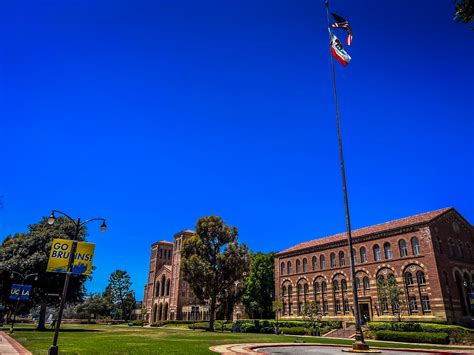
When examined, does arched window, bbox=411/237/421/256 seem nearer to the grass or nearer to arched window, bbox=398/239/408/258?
arched window, bbox=398/239/408/258

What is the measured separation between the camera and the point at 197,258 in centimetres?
4697

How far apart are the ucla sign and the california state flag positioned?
1957 centimetres

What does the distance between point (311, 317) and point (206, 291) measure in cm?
1501

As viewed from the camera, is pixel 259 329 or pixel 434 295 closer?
pixel 434 295

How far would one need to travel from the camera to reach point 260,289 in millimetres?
66375

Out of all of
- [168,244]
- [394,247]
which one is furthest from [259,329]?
[168,244]

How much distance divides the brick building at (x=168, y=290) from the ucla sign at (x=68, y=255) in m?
62.8

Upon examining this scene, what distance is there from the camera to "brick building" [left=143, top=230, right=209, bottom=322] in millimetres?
81438

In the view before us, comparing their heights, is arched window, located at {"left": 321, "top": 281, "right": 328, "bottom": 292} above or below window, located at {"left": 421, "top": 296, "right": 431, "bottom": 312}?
above

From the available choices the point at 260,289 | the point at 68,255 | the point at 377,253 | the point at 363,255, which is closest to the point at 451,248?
the point at 377,253

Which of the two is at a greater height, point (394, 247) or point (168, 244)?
point (168, 244)

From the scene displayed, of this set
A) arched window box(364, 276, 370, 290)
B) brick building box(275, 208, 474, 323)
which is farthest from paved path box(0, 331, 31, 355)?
arched window box(364, 276, 370, 290)

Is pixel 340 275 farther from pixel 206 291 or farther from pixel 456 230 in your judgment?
pixel 206 291

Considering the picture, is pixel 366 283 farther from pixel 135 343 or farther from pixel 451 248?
pixel 135 343
